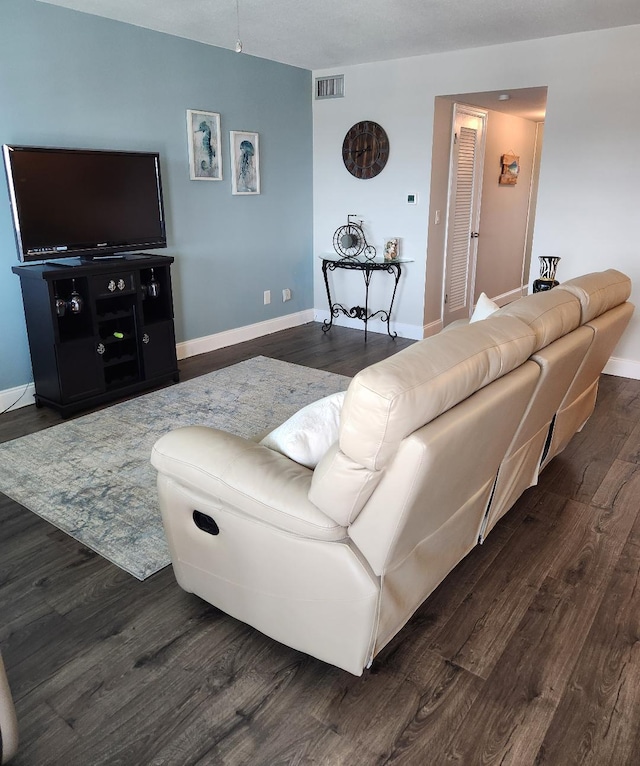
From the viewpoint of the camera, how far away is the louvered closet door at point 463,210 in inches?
216

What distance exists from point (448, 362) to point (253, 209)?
4223 millimetres

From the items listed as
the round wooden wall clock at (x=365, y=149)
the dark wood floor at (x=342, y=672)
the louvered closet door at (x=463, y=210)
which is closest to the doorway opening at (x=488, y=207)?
the louvered closet door at (x=463, y=210)

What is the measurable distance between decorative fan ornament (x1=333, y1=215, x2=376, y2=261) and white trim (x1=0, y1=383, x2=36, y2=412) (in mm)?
3049

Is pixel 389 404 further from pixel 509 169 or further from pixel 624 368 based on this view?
pixel 509 169

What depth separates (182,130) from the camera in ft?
14.9

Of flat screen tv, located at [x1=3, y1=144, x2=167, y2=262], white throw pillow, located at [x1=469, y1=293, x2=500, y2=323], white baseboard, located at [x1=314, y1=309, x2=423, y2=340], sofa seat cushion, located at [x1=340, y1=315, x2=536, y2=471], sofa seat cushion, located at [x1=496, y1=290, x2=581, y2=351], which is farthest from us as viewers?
white baseboard, located at [x1=314, y1=309, x2=423, y2=340]

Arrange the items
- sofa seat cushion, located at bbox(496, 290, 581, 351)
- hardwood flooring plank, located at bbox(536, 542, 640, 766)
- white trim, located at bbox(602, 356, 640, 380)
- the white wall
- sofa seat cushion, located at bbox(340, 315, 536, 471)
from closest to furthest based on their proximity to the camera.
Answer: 1. sofa seat cushion, located at bbox(340, 315, 536, 471)
2. hardwood flooring plank, located at bbox(536, 542, 640, 766)
3. sofa seat cushion, located at bbox(496, 290, 581, 351)
4. the white wall
5. white trim, located at bbox(602, 356, 640, 380)

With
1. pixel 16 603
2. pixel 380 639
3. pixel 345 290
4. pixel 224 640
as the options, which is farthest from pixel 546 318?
pixel 345 290

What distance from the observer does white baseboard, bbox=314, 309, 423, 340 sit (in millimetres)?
5652

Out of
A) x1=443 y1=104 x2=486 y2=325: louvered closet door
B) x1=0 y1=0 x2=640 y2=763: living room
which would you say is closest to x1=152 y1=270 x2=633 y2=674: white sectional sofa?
x1=0 y1=0 x2=640 y2=763: living room

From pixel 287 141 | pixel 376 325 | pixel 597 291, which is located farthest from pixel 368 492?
pixel 287 141

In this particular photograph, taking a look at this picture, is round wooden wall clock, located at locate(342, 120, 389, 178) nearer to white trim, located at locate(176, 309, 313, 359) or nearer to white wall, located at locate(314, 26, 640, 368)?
white wall, located at locate(314, 26, 640, 368)

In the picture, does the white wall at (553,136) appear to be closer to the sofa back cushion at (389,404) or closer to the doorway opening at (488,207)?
the doorway opening at (488,207)

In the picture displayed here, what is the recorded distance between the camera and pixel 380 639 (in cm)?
168
